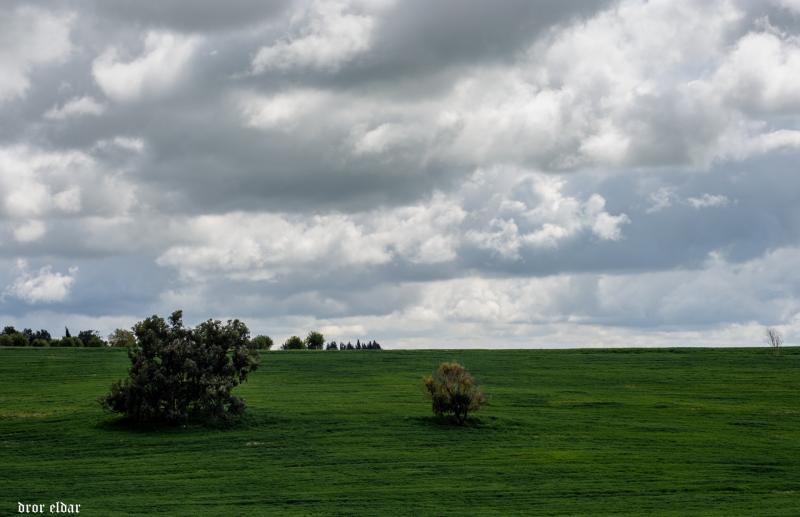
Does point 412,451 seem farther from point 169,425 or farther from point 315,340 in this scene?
point 315,340

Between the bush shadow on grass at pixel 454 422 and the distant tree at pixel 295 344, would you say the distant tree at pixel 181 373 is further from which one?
the distant tree at pixel 295 344

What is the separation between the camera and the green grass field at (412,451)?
41281 mm

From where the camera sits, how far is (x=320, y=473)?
4647 cm

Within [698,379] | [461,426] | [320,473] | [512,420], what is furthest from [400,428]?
[698,379]

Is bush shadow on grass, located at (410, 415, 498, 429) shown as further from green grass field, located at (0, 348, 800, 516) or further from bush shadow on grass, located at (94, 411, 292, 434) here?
bush shadow on grass, located at (94, 411, 292, 434)

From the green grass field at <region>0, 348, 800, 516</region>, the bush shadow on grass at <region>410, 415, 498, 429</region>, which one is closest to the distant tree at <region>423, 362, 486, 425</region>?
the bush shadow on grass at <region>410, 415, 498, 429</region>

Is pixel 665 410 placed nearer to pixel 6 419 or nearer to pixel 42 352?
pixel 6 419

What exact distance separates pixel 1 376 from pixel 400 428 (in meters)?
41.7

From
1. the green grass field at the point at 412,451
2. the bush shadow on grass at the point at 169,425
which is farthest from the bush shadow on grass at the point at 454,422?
the bush shadow on grass at the point at 169,425

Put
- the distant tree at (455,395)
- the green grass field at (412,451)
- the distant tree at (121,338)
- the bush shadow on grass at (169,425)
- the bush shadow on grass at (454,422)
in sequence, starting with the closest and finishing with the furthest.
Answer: the green grass field at (412,451)
the bush shadow on grass at (169,425)
the bush shadow on grass at (454,422)
the distant tree at (455,395)
the distant tree at (121,338)

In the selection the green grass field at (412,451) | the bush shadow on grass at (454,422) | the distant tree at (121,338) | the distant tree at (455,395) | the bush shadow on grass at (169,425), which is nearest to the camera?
the green grass field at (412,451)

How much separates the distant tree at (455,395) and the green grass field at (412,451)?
1310mm

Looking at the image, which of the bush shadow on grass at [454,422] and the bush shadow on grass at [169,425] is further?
the bush shadow on grass at [454,422]

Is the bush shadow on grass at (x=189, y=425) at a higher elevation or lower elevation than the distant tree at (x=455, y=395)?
lower
